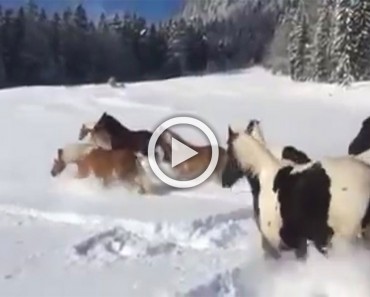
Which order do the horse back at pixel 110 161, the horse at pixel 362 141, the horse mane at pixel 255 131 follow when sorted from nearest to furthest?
the horse mane at pixel 255 131 → the horse at pixel 362 141 → the horse back at pixel 110 161

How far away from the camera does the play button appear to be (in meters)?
2.01

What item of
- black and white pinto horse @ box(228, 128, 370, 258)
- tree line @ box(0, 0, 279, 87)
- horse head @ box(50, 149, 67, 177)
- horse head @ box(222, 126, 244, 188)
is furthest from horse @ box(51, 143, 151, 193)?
black and white pinto horse @ box(228, 128, 370, 258)

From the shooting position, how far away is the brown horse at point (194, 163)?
199cm

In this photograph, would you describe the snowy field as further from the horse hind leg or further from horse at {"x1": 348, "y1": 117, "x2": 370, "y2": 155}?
horse at {"x1": 348, "y1": 117, "x2": 370, "y2": 155}

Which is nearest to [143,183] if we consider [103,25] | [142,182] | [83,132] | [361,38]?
[142,182]

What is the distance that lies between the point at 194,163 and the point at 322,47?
0.39 meters

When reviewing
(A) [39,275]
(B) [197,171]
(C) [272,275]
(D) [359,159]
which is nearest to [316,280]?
(C) [272,275]

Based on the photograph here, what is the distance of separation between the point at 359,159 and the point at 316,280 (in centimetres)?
22

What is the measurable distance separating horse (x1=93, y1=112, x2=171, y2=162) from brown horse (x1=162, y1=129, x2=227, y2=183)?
3 cm

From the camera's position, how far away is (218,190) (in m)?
1.97

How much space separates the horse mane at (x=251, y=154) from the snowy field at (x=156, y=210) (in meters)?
0.15

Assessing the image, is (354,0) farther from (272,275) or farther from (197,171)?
(272,275)

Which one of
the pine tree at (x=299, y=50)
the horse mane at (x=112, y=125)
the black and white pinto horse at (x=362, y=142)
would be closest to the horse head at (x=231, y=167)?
the black and white pinto horse at (x=362, y=142)
